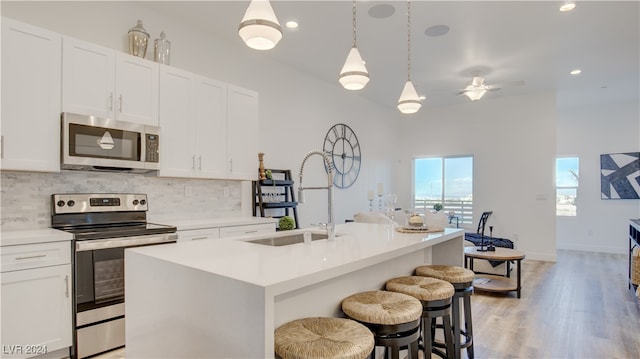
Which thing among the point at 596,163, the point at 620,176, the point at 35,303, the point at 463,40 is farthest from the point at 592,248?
the point at 35,303

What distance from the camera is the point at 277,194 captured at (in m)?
4.84

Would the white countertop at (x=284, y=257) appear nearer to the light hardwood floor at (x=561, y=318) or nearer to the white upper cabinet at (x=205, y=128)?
the light hardwood floor at (x=561, y=318)

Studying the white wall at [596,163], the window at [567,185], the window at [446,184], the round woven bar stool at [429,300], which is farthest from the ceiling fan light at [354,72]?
the window at [567,185]

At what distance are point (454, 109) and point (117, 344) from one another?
7121 millimetres

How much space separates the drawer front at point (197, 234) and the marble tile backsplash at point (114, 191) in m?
0.48

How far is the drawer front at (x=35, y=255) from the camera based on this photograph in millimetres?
2244

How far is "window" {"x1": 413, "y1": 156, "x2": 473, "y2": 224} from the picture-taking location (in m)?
7.53

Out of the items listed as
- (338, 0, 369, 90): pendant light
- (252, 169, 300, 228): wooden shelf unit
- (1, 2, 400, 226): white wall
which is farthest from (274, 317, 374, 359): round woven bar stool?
(1, 2, 400, 226): white wall

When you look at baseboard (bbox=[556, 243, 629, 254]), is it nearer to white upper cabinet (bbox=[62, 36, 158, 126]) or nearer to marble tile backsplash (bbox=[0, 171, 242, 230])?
marble tile backsplash (bbox=[0, 171, 242, 230])

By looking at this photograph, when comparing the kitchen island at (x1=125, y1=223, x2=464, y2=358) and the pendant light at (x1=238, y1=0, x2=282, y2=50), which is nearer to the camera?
the kitchen island at (x1=125, y1=223, x2=464, y2=358)

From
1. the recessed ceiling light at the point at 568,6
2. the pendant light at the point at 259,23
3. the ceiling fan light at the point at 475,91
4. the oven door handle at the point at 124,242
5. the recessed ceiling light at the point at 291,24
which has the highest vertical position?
the recessed ceiling light at the point at 291,24

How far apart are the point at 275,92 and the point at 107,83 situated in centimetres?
235

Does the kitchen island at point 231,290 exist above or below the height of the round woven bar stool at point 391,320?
above

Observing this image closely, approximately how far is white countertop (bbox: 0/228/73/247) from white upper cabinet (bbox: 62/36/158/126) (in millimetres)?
939
